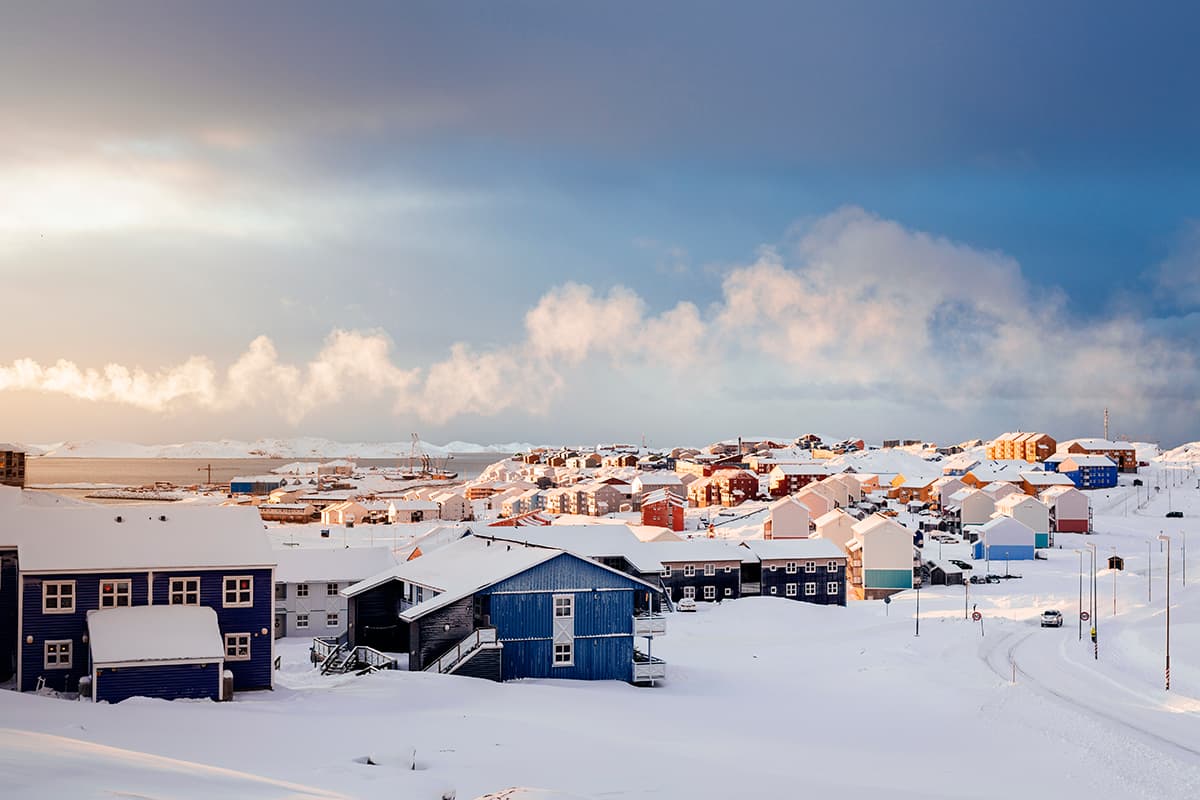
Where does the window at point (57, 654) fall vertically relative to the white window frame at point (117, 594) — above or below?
below

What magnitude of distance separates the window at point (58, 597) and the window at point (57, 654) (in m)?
0.91

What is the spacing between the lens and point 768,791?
21.0m

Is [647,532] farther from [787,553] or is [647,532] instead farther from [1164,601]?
[1164,601]

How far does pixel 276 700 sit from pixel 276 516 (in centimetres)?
12299

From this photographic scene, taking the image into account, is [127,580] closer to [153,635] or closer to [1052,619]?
[153,635]

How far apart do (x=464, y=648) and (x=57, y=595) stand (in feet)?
41.9

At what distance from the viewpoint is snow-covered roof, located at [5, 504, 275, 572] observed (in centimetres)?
3005


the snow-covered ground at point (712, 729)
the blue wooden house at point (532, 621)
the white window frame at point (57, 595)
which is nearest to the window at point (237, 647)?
the snow-covered ground at point (712, 729)

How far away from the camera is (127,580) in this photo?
99.3 ft

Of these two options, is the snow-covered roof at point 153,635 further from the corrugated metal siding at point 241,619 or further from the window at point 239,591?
the window at point 239,591

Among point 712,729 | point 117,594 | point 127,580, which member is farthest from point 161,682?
point 712,729

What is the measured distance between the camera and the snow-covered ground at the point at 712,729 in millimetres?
18766

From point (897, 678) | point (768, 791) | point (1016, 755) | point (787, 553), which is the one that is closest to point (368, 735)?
point (768, 791)

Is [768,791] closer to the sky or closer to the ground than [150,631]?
closer to the ground
